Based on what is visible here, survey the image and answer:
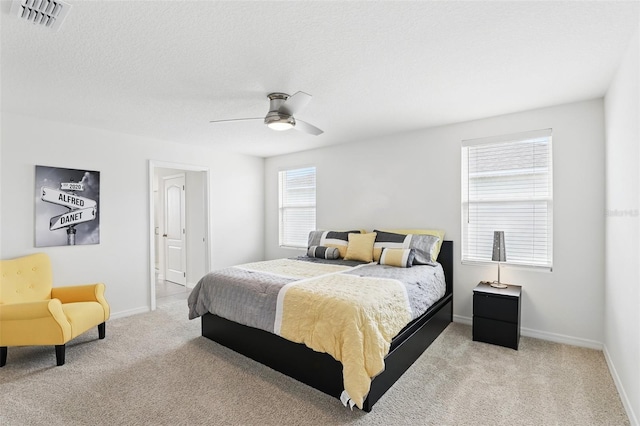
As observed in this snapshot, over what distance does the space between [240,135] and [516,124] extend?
11.3 ft

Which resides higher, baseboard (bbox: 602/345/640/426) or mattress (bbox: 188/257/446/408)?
mattress (bbox: 188/257/446/408)

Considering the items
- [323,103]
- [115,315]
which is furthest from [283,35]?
[115,315]

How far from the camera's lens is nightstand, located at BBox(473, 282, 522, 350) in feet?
10.0

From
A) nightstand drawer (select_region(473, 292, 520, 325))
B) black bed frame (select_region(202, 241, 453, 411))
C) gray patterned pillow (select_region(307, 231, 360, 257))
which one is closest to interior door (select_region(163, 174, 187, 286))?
gray patterned pillow (select_region(307, 231, 360, 257))

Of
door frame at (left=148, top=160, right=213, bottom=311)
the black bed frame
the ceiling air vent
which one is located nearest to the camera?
the ceiling air vent

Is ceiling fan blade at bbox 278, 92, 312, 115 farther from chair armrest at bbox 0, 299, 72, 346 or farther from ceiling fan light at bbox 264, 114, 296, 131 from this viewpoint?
chair armrest at bbox 0, 299, 72, 346

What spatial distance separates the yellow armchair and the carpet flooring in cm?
26

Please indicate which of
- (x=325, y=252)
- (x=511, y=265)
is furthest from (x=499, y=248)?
(x=325, y=252)

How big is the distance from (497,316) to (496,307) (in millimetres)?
88

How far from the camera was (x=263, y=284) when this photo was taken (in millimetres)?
2805

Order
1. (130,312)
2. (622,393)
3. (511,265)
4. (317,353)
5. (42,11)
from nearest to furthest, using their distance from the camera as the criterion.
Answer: (42,11) → (622,393) → (317,353) → (511,265) → (130,312)

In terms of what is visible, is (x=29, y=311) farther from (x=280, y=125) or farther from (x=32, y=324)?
(x=280, y=125)

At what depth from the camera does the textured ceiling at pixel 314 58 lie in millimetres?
1766

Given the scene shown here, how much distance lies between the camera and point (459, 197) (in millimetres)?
3859
